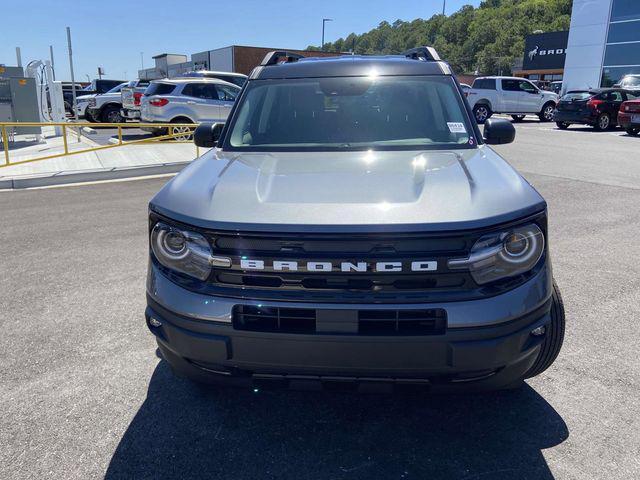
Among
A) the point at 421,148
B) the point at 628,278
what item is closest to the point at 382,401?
the point at 421,148

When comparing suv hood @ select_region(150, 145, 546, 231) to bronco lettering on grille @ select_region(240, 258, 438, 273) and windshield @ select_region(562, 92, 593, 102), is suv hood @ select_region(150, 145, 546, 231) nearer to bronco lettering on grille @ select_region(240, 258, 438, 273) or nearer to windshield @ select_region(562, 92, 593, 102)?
bronco lettering on grille @ select_region(240, 258, 438, 273)

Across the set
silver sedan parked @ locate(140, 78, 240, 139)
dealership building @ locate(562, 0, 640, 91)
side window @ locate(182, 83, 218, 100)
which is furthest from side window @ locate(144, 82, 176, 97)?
dealership building @ locate(562, 0, 640, 91)

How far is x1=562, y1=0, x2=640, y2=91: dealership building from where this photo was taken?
118 feet

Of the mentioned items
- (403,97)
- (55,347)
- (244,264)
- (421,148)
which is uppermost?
(403,97)

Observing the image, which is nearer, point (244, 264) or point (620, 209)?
point (244, 264)

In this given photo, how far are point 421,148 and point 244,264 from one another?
4.95 feet

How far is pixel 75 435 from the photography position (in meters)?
2.55

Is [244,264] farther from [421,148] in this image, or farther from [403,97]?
[403,97]

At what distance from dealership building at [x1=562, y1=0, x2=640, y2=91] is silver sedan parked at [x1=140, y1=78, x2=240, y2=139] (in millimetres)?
32384

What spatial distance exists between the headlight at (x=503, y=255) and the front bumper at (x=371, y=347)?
0.26 ft

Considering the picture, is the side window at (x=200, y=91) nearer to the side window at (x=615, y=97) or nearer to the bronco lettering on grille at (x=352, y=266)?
the bronco lettering on grille at (x=352, y=266)

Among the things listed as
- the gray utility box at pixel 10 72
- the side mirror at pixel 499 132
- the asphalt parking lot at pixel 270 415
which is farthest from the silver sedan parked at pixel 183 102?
the side mirror at pixel 499 132

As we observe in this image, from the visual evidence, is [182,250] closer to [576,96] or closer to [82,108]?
[82,108]

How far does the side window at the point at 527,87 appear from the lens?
23666 millimetres
